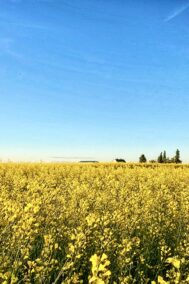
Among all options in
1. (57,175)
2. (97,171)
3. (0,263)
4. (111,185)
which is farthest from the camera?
(97,171)

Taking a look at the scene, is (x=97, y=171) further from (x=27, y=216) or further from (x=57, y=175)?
(x=27, y=216)

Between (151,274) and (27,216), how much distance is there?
13.1 ft

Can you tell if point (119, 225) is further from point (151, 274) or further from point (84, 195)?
point (84, 195)

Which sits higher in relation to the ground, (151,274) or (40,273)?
(40,273)

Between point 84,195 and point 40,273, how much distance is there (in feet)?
22.6

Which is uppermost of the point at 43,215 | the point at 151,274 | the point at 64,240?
the point at 43,215

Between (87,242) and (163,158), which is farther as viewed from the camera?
(163,158)

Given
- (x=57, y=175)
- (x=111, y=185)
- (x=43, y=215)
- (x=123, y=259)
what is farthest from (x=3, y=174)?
(x=123, y=259)

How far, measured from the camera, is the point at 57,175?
806 inches

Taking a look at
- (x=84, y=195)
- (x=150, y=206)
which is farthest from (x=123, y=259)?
(x=84, y=195)

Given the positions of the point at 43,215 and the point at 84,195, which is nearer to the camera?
the point at 43,215

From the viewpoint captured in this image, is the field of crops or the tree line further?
the tree line

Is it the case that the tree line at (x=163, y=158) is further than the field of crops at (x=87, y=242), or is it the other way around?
the tree line at (x=163, y=158)

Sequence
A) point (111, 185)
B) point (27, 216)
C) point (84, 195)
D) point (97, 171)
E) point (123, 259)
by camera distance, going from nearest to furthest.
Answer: point (27, 216)
point (123, 259)
point (84, 195)
point (111, 185)
point (97, 171)
